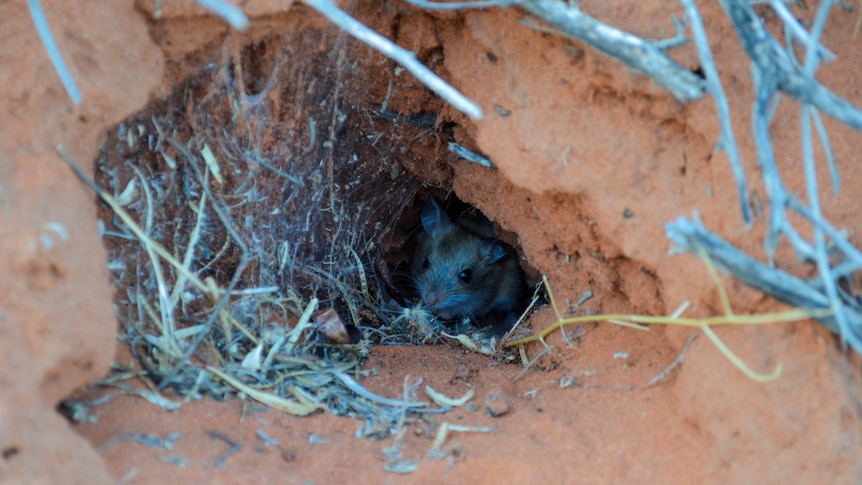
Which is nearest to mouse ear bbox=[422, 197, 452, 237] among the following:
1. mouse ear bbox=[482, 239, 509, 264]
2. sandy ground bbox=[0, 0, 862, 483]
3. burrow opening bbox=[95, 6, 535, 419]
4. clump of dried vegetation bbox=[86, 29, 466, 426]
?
mouse ear bbox=[482, 239, 509, 264]

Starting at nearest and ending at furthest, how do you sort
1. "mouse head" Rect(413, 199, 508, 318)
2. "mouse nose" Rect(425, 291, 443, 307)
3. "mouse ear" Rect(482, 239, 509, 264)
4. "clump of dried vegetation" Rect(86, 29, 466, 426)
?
"clump of dried vegetation" Rect(86, 29, 466, 426) < "mouse nose" Rect(425, 291, 443, 307) < "mouse head" Rect(413, 199, 508, 318) < "mouse ear" Rect(482, 239, 509, 264)

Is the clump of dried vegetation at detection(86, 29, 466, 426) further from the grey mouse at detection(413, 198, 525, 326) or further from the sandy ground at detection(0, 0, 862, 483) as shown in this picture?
the grey mouse at detection(413, 198, 525, 326)

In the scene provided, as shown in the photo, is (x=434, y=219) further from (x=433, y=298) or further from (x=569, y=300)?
(x=569, y=300)

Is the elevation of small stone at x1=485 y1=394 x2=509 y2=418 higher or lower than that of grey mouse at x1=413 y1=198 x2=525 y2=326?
higher

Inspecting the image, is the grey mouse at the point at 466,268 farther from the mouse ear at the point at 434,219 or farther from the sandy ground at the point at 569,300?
A: the sandy ground at the point at 569,300

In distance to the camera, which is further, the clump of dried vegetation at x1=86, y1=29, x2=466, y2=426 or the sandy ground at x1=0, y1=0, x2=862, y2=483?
the clump of dried vegetation at x1=86, y1=29, x2=466, y2=426

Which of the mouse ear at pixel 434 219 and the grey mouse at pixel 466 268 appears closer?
the mouse ear at pixel 434 219

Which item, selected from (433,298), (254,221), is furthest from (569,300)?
(433,298)

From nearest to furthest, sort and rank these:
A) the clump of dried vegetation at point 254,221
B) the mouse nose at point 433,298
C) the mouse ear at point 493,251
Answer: the clump of dried vegetation at point 254,221
the mouse nose at point 433,298
the mouse ear at point 493,251

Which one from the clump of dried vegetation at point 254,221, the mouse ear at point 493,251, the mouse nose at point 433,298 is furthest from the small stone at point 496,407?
the mouse ear at point 493,251
